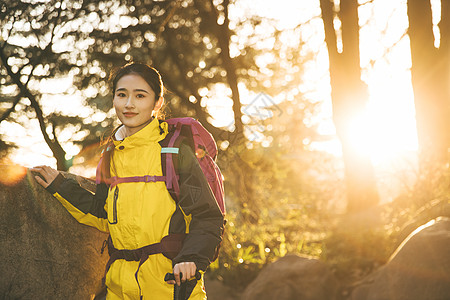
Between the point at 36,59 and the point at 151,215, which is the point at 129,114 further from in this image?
the point at 36,59

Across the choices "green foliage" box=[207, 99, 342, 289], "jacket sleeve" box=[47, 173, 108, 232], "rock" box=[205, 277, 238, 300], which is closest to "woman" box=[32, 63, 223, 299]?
"jacket sleeve" box=[47, 173, 108, 232]

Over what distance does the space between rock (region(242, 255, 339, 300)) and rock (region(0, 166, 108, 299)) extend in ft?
10.1

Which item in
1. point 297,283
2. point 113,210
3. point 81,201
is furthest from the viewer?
point 297,283

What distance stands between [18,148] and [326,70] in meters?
8.41

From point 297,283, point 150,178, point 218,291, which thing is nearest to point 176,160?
point 150,178

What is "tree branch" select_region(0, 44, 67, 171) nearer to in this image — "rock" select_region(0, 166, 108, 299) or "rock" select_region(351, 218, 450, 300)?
"rock" select_region(0, 166, 108, 299)

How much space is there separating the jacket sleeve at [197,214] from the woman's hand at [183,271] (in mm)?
31

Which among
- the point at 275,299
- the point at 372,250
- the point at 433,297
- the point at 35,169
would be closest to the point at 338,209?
the point at 372,250

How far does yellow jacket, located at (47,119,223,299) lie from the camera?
9.00ft

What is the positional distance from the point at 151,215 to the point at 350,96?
345 inches

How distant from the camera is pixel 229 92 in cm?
1094

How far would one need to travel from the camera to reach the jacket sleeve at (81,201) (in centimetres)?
323

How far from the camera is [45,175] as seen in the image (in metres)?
3.38

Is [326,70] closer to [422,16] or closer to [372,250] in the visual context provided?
[422,16]
